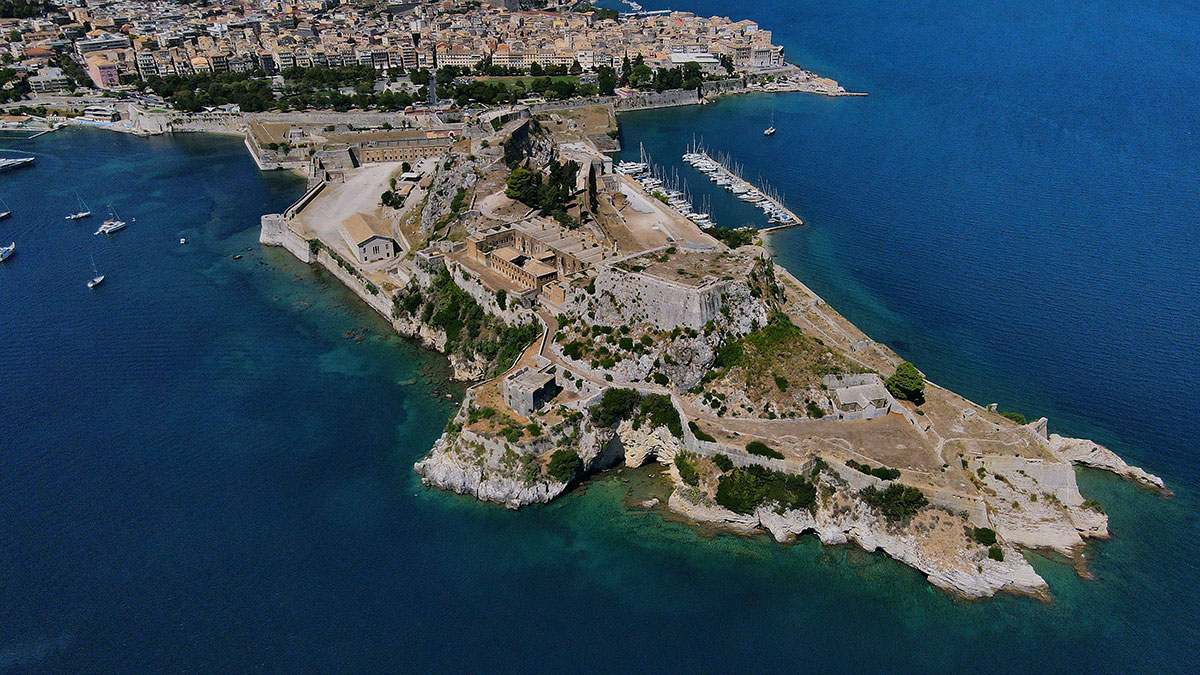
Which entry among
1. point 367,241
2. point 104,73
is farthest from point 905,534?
point 104,73

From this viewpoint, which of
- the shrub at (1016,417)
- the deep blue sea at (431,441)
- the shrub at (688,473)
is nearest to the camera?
the deep blue sea at (431,441)

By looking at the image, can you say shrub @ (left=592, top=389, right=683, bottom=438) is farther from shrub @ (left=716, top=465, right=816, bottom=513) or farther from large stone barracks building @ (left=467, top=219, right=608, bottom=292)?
large stone barracks building @ (left=467, top=219, right=608, bottom=292)

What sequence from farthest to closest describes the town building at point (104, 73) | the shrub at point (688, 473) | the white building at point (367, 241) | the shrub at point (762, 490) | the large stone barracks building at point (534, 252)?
the town building at point (104, 73), the white building at point (367, 241), the large stone barracks building at point (534, 252), the shrub at point (688, 473), the shrub at point (762, 490)

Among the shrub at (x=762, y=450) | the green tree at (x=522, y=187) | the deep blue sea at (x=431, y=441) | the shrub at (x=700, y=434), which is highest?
the green tree at (x=522, y=187)

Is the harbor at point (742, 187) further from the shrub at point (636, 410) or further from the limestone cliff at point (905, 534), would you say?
the limestone cliff at point (905, 534)

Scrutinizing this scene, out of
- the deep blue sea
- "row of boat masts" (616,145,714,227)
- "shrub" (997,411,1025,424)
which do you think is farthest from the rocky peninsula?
"row of boat masts" (616,145,714,227)

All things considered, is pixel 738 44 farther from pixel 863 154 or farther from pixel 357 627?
pixel 357 627

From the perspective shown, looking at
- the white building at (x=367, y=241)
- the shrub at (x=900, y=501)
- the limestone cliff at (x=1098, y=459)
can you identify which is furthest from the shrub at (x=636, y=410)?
the white building at (x=367, y=241)
